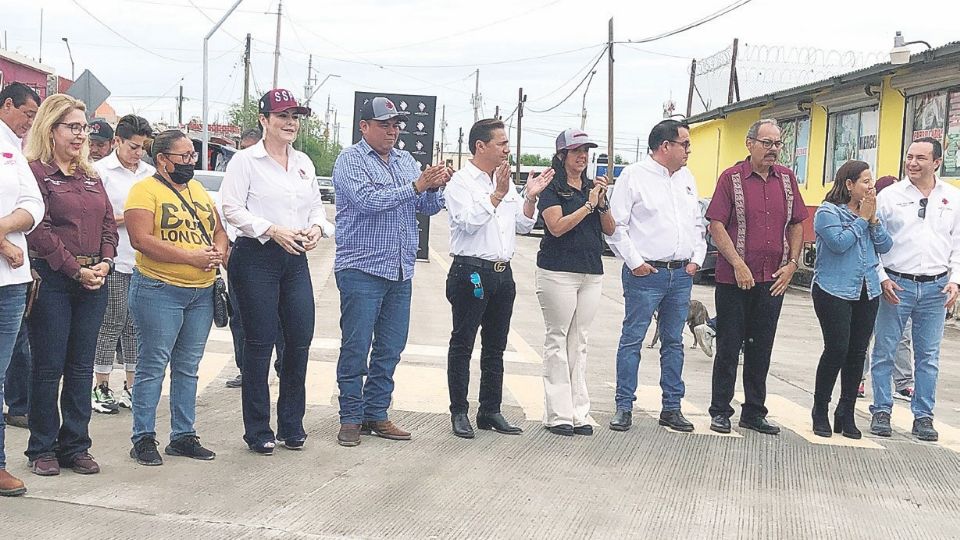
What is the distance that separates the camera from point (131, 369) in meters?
7.91

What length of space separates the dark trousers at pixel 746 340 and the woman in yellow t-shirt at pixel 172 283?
3.55 m

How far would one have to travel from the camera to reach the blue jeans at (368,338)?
6.92 meters

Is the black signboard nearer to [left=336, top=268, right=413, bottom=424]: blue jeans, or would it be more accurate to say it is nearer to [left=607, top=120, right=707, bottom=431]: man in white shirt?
[left=607, top=120, right=707, bottom=431]: man in white shirt

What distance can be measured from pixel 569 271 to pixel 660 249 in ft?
2.37

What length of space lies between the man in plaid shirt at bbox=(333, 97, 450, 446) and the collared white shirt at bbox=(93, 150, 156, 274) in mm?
1598

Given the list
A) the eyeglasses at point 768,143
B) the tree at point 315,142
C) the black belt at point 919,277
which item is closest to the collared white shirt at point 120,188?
the eyeglasses at point 768,143

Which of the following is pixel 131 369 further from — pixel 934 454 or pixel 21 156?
pixel 934 454

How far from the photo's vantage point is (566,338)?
24.8ft

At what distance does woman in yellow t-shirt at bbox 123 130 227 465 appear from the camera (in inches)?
243

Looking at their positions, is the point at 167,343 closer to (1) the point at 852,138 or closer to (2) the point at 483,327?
(2) the point at 483,327

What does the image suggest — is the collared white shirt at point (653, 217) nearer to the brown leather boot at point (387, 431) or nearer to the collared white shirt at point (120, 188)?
the brown leather boot at point (387, 431)

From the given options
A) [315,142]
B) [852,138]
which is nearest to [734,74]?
[852,138]

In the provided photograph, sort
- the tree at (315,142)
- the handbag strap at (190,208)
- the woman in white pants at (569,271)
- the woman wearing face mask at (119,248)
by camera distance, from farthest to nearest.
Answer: the tree at (315,142)
the woman wearing face mask at (119,248)
the woman in white pants at (569,271)
the handbag strap at (190,208)

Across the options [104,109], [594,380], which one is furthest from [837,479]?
[104,109]
